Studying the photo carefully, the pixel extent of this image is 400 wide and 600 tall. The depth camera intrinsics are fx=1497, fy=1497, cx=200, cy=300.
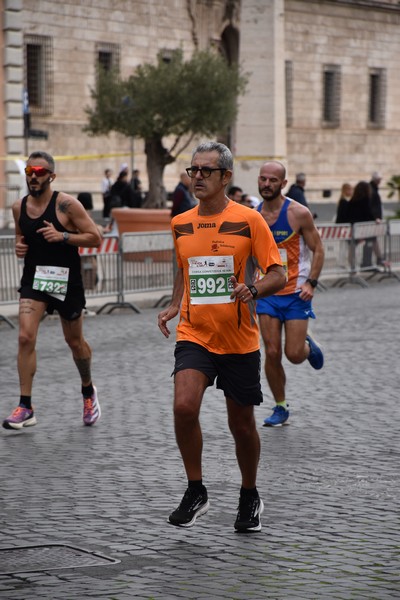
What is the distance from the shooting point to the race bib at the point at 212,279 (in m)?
6.89

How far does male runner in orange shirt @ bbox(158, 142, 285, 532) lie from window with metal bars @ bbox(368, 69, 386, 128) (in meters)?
54.8

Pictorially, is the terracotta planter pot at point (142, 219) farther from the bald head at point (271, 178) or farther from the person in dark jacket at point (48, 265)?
the bald head at point (271, 178)

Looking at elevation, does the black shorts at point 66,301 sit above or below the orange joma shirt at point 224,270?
below

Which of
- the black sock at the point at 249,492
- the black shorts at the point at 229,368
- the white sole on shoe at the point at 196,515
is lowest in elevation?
the white sole on shoe at the point at 196,515

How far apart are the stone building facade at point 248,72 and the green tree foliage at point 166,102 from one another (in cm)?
101

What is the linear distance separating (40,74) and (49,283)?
33320 mm

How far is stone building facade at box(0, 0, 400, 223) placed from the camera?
31078 mm

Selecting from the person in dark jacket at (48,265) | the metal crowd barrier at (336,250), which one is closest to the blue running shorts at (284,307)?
the person in dark jacket at (48,265)

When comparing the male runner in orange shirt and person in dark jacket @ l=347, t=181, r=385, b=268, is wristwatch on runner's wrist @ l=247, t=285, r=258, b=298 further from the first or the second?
person in dark jacket @ l=347, t=181, r=385, b=268

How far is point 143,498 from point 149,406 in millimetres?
3476

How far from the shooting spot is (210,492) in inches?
299

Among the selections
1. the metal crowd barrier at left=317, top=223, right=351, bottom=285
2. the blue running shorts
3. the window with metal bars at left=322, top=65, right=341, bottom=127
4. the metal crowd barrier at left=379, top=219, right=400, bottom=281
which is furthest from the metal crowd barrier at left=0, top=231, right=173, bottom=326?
the window with metal bars at left=322, top=65, right=341, bottom=127

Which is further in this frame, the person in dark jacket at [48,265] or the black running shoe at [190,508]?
the person in dark jacket at [48,265]

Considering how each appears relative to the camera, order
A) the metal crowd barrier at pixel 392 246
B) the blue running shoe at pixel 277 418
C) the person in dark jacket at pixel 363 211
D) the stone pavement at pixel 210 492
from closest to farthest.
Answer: the stone pavement at pixel 210 492
the blue running shoe at pixel 277 418
the person in dark jacket at pixel 363 211
the metal crowd barrier at pixel 392 246
